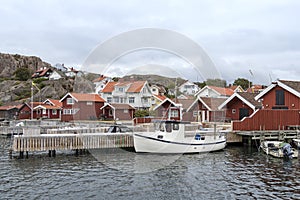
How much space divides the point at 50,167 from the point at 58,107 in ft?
146

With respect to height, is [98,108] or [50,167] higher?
[98,108]

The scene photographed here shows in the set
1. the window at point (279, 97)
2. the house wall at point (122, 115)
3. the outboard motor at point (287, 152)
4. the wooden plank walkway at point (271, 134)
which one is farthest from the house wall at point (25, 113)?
the outboard motor at point (287, 152)

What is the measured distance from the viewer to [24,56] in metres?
162

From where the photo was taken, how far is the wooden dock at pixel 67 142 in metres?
22.9

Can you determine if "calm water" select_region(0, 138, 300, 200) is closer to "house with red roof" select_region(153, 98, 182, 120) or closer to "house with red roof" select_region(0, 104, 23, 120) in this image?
"house with red roof" select_region(153, 98, 182, 120)

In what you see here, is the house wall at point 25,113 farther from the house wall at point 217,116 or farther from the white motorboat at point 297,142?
the white motorboat at point 297,142

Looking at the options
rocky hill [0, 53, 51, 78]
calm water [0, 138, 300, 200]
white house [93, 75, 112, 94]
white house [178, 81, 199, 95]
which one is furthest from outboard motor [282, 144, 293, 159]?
rocky hill [0, 53, 51, 78]

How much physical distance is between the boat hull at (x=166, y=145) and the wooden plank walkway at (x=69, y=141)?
2189 millimetres

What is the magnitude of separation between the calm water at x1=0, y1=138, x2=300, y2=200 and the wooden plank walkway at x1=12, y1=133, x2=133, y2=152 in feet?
2.83

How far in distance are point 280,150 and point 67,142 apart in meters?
17.2

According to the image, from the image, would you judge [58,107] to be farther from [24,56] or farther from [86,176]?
[24,56]

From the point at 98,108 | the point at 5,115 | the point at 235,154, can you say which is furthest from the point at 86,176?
the point at 5,115

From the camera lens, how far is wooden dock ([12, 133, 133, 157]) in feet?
75.2

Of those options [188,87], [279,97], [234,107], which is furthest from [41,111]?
[279,97]
